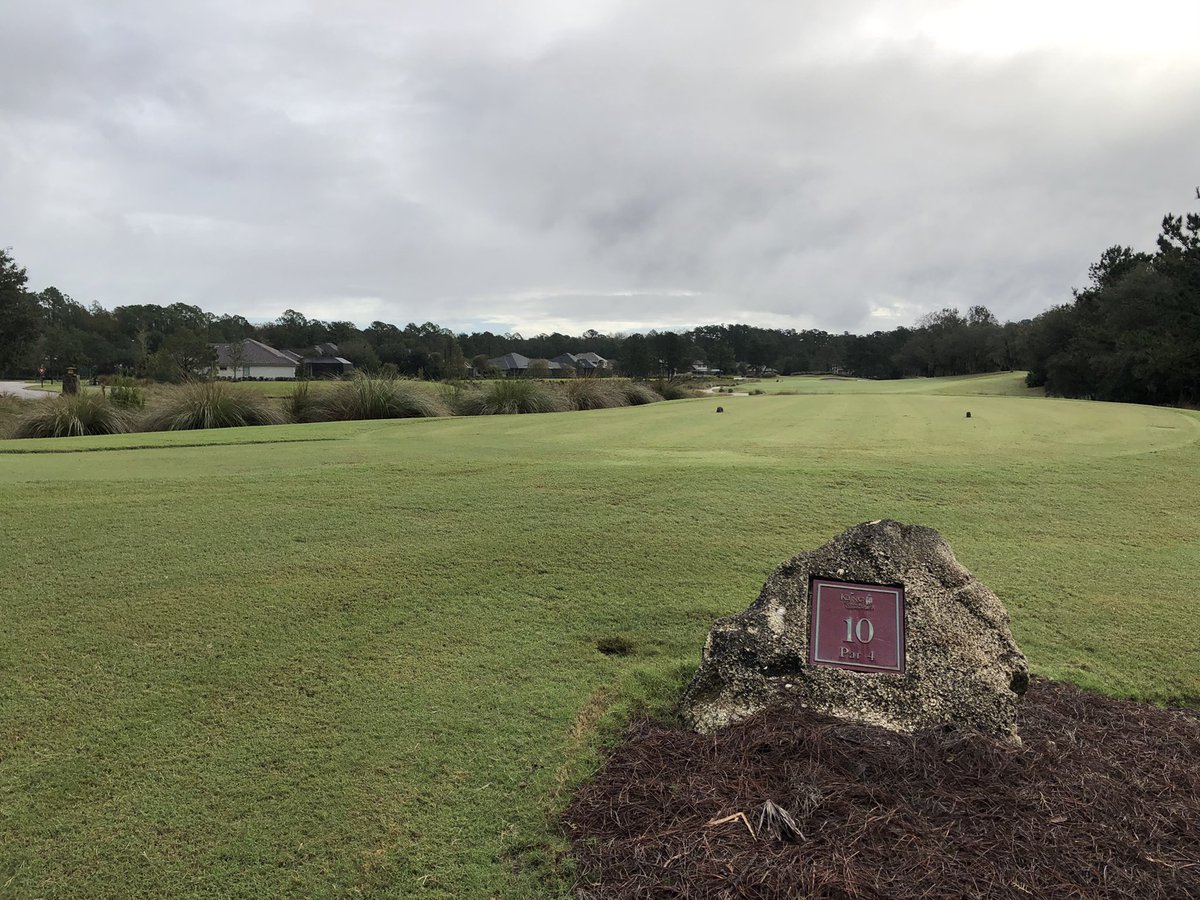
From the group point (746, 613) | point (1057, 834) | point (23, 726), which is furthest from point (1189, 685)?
point (23, 726)

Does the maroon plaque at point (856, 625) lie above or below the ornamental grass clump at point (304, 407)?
below

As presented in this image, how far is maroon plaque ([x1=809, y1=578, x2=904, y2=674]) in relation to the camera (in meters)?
2.90

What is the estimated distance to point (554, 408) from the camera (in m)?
20.1

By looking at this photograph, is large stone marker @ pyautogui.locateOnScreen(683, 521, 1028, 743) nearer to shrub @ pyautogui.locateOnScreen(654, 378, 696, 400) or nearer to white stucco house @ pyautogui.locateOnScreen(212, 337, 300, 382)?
shrub @ pyautogui.locateOnScreen(654, 378, 696, 400)

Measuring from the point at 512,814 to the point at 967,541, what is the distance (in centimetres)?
423

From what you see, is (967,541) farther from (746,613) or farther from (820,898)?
(820,898)

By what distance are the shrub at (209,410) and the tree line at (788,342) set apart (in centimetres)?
1044

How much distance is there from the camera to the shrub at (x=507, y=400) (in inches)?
740

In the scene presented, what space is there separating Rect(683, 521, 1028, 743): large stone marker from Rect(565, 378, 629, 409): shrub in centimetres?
1826

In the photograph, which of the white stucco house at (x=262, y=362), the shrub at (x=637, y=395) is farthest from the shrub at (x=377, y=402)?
the white stucco house at (x=262, y=362)

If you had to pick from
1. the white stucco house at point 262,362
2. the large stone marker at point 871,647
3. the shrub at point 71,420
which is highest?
the white stucco house at point 262,362

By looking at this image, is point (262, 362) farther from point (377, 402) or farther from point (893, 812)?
point (893, 812)

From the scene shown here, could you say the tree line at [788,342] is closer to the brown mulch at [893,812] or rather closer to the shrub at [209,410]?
the shrub at [209,410]

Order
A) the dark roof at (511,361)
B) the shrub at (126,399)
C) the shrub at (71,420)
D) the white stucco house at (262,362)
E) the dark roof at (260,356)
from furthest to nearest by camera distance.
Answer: the dark roof at (511,361) < the dark roof at (260,356) < the white stucco house at (262,362) < the shrub at (126,399) < the shrub at (71,420)
